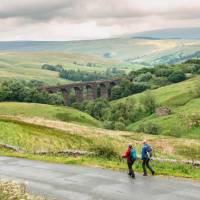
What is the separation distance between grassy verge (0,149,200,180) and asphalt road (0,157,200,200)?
1.28 meters

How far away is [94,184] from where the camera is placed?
28891 millimetres

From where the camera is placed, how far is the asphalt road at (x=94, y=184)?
2566 cm

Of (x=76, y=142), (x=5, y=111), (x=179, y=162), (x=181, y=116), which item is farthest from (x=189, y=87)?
(x=179, y=162)

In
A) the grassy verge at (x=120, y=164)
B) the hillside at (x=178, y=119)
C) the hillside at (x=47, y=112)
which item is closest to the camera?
the grassy verge at (x=120, y=164)

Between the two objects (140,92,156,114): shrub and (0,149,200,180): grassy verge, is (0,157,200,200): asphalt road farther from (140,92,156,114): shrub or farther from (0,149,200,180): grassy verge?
(140,92,156,114): shrub

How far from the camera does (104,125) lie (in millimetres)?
145500

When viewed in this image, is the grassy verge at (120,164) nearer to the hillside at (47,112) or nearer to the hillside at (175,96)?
the hillside at (47,112)

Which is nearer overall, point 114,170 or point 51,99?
point 114,170

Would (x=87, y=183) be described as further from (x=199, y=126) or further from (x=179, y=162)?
(x=199, y=126)

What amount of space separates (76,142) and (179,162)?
95.7 ft

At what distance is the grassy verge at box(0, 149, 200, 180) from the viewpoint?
3178cm

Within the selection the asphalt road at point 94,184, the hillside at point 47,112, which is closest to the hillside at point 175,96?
the hillside at point 47,112

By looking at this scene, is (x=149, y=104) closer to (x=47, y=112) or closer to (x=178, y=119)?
(x=178, y=119)

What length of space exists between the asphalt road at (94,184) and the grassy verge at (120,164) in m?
1.28
